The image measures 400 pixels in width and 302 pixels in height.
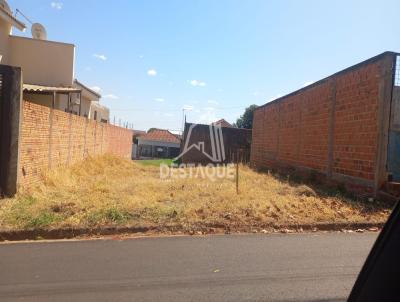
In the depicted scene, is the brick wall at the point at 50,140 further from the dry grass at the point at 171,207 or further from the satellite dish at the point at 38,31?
the satellite dish at the point at 38,31

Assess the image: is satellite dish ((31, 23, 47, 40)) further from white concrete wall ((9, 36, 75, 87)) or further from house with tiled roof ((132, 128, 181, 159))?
house with tiled roof ((132, 128, 181, 159))

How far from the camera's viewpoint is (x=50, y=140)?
1145 centimetres

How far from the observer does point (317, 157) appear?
1363 cm

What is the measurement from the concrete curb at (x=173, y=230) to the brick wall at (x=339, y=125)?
321cm

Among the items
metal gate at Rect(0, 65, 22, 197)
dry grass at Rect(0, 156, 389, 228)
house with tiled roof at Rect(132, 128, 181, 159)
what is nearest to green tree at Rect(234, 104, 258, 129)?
house with tiled roof at Rect(132, 128, 181, 159)

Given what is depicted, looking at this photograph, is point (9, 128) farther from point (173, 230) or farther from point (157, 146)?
point (157, 146)

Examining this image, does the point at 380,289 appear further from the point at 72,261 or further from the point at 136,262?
the point at 72,261

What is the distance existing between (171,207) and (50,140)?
5146mm

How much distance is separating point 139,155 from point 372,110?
48.7 m

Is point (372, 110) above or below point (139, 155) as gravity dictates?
above

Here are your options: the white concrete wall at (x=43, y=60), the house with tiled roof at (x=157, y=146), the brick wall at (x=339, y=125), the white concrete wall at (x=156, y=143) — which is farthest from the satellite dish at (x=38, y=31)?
the white concrete wall at (x=156, y=143)

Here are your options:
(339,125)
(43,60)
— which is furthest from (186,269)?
(43,60)

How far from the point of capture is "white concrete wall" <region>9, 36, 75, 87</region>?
61.7 feet

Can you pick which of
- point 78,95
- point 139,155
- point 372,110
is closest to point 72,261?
point 372,110
